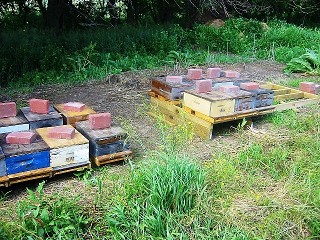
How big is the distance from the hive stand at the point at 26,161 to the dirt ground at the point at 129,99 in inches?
7.8

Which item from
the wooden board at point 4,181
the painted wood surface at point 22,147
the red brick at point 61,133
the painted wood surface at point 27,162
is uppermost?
the red brick at point 61,133

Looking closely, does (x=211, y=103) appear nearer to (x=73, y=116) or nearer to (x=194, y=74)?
(x=194, y=74)

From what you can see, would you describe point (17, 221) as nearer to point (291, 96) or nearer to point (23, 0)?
point (291, 96)

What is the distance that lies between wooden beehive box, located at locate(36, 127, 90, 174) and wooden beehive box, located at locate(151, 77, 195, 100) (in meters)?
1.88

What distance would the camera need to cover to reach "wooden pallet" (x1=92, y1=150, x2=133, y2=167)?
4090 mm

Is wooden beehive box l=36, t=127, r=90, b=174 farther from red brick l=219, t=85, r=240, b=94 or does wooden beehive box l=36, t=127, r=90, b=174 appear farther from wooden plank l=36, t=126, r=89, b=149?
red brick l=219, t=85, r=240, b=94

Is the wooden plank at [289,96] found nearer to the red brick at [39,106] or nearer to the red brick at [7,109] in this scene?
the red brick at [39,106]

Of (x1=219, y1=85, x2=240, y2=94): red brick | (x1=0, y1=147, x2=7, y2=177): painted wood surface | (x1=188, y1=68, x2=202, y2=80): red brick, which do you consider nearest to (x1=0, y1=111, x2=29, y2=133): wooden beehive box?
(x1=0, y1=147, x2=7, y2=177): painted wood surface

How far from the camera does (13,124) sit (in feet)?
13.7

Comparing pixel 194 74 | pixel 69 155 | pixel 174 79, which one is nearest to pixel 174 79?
pixel 174 79

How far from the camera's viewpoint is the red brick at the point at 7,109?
4369 mm

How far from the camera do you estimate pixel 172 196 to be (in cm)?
333

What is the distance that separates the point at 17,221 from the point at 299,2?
14771 mm

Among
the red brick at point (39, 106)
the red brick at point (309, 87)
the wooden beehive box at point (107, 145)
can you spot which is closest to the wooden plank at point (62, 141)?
the wooden beehive box at point (107, 145)
